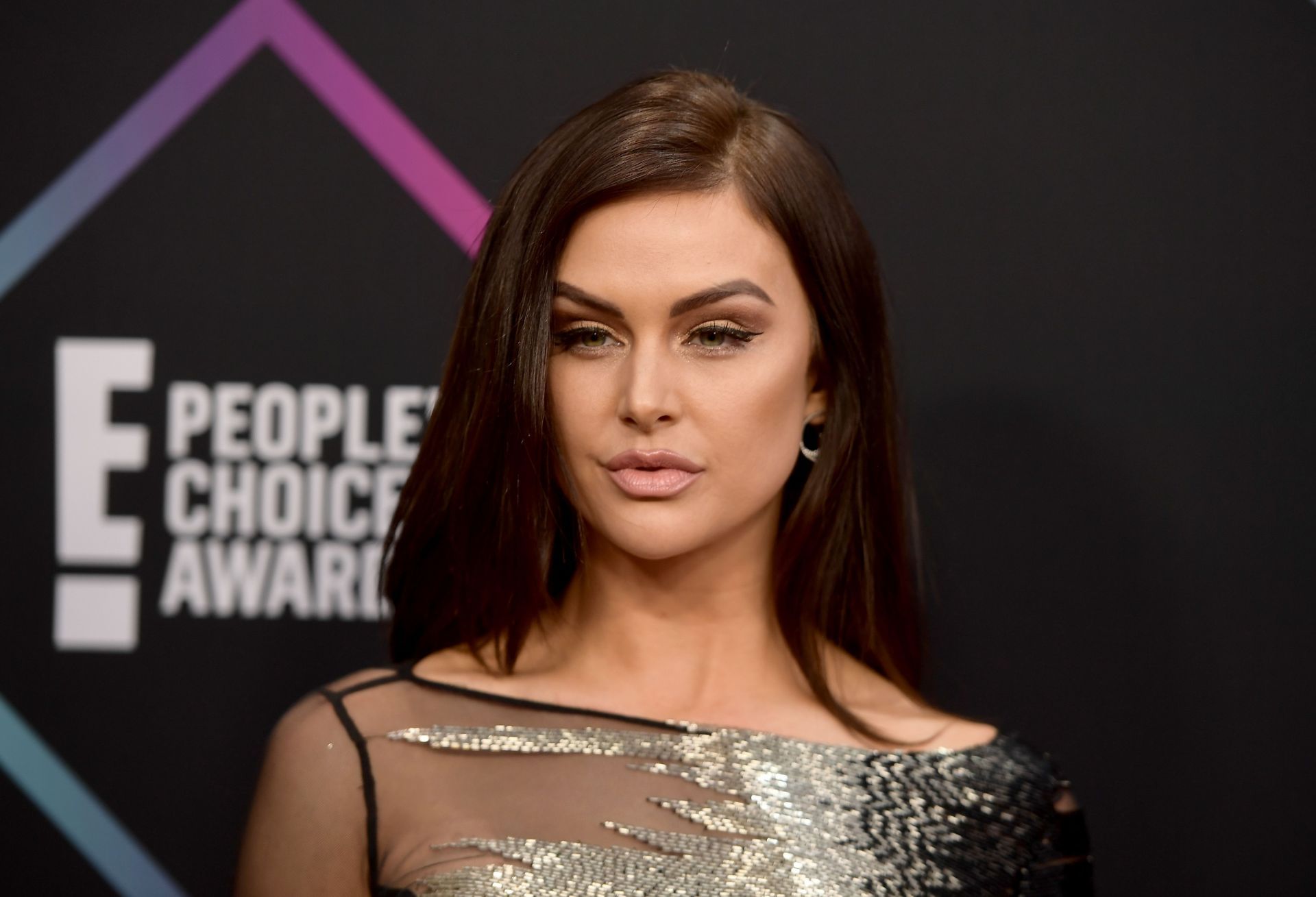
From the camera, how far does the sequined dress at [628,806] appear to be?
5.26 feet

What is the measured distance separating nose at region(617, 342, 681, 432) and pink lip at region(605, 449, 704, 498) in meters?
0.04

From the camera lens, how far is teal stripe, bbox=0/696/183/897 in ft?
7.32

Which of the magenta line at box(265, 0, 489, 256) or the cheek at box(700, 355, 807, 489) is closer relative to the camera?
the cheek at box(700, 355, 807, 489)

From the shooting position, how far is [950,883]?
1715mm

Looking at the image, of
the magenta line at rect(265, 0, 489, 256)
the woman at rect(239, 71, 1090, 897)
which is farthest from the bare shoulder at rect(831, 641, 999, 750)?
the magenta line at rect(265, 0, 489, 256)

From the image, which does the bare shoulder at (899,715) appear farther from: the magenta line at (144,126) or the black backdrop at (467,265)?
the magenta line at (144,126)

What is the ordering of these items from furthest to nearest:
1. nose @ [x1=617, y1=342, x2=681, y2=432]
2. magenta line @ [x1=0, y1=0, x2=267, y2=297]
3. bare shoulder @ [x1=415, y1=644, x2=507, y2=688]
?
magenta line @ [x1=0, y1=0, x2=267, y2=297] → bare shoulder @ [x1=415, y1=644, x2=507, y2=688] → nose @ [x1=617, y1=342, x2=681, y2=432]

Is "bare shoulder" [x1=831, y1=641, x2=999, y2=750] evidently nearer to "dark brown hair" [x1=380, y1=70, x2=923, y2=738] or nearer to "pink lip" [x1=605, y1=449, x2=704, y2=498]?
"dark brown hair" [x1=380, y1=70, x2=923, y2=738]

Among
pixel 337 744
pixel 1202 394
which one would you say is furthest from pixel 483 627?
pixel 1202 394

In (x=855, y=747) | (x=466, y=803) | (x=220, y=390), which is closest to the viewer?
(x=466, y=803)

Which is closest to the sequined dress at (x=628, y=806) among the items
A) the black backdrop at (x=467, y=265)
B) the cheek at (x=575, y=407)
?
the cheek at (x=575, y=407)

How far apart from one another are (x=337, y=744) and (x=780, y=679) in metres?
0.59

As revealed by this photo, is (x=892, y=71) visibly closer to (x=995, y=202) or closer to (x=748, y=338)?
(x=995, y=202)

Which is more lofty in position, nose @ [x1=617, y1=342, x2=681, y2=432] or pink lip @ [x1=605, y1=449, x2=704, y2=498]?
nose @ [x1=617, y1=342, x2=681, y2=432]
